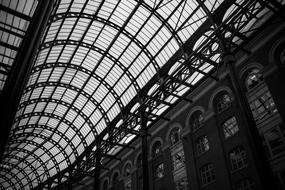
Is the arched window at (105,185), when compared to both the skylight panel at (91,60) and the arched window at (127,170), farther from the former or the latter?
the skylight panel at (91,60)

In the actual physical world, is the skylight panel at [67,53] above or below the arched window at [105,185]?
above

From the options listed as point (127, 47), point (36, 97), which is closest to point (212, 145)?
point (127, 47)

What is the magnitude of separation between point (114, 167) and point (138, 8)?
22964 millimetres

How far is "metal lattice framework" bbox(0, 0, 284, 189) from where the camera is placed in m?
21.7

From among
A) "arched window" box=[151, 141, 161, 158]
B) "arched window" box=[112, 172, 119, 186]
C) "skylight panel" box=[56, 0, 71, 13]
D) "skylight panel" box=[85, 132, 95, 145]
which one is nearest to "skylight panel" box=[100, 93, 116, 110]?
"arched window" box=[151, 141, 161, 158]

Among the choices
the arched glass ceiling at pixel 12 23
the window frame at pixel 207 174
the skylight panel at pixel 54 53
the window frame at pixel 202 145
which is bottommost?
the window frame at pixel 207 174

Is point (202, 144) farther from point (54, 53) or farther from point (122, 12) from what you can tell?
point (54, 53)

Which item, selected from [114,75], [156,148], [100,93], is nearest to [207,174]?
[156,148]

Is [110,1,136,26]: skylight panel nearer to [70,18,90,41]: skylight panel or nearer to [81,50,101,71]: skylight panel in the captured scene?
[70,18,90,41]: skylight panel

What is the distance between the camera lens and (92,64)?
32312mm

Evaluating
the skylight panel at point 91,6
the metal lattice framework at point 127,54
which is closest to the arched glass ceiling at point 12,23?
the metal lattice framework at point 127,54

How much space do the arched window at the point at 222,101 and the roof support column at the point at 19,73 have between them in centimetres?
1999

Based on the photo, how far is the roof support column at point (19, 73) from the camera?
14.1 ft

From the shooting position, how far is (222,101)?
24.0m
